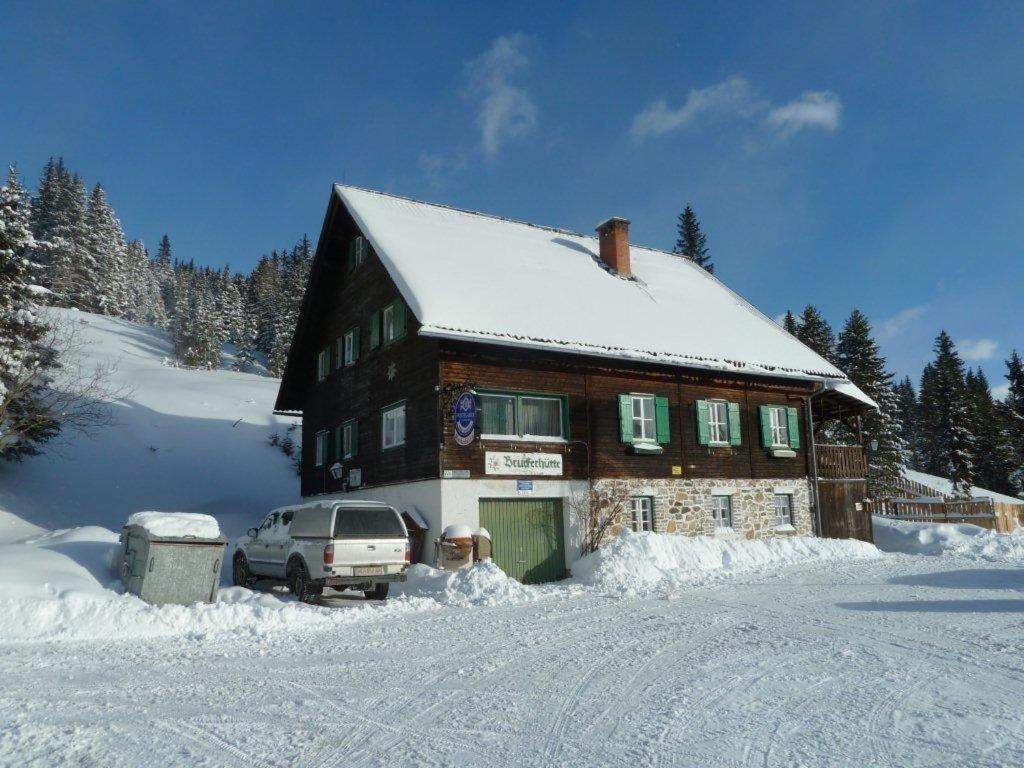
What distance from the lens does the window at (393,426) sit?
19.5m

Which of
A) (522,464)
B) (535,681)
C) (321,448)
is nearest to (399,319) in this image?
(522,464)

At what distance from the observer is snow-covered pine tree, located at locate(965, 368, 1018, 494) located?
180 feet

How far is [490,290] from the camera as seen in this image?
19906 mm

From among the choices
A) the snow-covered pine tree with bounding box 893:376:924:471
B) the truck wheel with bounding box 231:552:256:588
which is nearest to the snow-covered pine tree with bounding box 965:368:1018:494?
the snow-covered pine tree with bounding box 893:376:924:471

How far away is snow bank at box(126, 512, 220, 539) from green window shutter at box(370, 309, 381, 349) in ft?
28.6

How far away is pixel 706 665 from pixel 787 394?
17598 mm

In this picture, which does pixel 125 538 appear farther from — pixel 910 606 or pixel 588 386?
pixel 910 606

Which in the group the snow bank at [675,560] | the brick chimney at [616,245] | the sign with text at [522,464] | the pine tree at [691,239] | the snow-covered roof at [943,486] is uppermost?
the pine tree at [691,239]

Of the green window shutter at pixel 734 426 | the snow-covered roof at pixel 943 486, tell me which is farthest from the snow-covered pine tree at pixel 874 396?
the green window shutter at pixel 734 426

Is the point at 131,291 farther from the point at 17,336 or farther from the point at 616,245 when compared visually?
the point at 616,245

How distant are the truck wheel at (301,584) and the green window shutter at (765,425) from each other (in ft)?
47.1

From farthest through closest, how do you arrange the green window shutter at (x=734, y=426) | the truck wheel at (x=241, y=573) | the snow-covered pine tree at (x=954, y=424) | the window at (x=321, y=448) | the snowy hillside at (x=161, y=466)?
1. the snow-covered pine tree at (x=954, y=424)
2. the snowy hillside at (x=161, y=466)
3. the window at (x=321, y=448)
4. the green window shutter at (x=734, y=426)
5. the truck wheel at (x=241, y=573)

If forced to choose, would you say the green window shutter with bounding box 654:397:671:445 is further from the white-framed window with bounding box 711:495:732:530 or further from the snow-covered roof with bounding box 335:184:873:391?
the white-framed window with bounding box 711:495:732:530

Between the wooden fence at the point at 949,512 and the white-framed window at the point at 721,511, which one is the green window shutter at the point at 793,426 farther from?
the wooden fence at the point at 949,512
